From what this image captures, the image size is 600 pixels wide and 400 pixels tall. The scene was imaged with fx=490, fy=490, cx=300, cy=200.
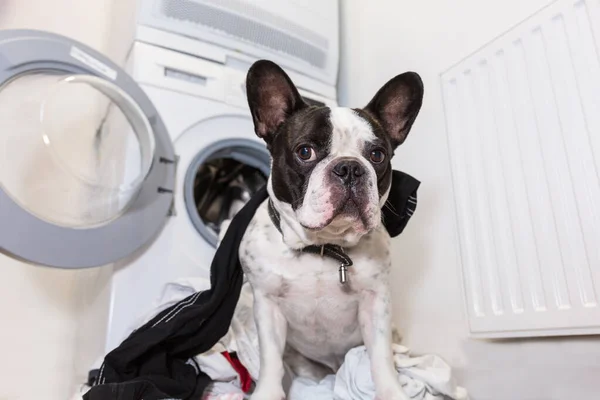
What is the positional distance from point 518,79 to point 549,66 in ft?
0.28

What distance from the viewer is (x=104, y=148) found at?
1.54m

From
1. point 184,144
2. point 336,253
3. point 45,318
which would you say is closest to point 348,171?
point 336,253

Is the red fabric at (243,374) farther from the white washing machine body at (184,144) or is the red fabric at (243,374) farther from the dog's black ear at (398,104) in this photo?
the dog's black ear at (398,104)

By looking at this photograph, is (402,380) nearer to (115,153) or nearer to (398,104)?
(398,104)

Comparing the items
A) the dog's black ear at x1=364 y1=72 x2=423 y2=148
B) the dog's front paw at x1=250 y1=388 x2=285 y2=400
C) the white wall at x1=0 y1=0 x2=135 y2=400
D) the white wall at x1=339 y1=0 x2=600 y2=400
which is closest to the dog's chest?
the dog's front paw at x1=250 y1=388 x2=285 y2=400

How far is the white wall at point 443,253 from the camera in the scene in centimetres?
113

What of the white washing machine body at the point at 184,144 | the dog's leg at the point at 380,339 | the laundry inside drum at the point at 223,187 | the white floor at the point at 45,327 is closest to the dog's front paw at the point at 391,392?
the dog's leg at the point at 380,339

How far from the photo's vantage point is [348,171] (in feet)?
3.01

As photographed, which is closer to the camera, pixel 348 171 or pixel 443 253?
pixel 348 171

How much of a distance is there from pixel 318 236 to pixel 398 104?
38 centimetres

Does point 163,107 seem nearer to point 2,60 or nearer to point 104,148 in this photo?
point 104,148

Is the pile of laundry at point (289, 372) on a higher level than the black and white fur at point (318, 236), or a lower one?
lower

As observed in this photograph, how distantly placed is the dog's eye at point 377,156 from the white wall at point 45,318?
870 millimetres

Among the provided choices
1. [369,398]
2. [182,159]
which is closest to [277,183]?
[369,398]
